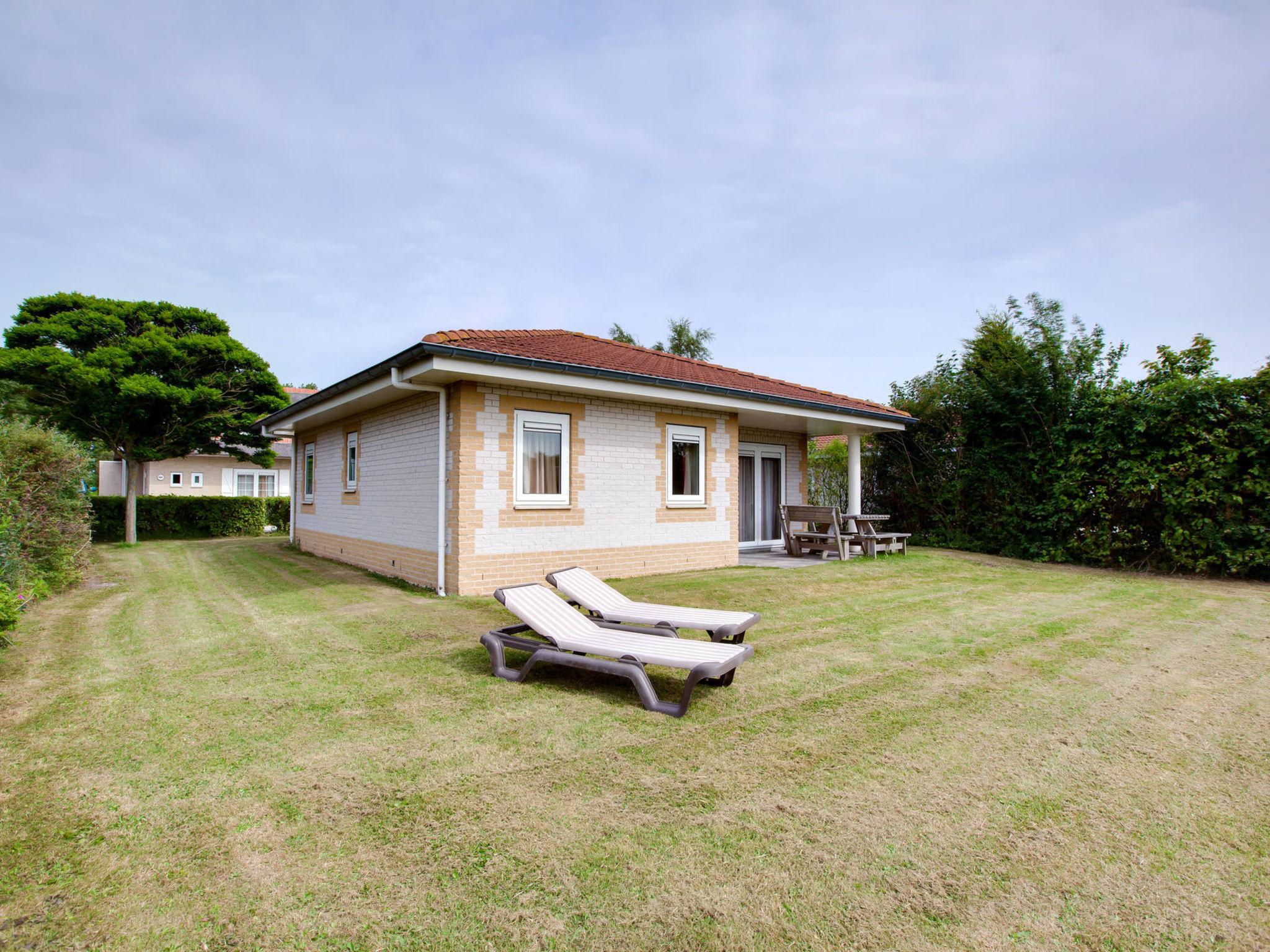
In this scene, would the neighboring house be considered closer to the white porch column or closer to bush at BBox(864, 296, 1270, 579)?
the white porch column

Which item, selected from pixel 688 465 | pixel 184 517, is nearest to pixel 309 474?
pixel 184 517

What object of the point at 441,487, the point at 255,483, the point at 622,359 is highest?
the point at 622,359

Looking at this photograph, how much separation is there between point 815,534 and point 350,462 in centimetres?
978

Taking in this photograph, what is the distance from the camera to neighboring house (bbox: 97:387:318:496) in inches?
1138

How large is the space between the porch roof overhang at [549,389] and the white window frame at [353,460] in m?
0.48

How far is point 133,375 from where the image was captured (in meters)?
17.5

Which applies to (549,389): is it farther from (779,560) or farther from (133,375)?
(133,375)

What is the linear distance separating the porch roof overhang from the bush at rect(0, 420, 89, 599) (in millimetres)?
3605

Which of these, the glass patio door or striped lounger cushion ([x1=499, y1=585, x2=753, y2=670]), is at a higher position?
the glass patio door

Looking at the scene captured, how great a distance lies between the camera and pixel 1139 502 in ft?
37.2

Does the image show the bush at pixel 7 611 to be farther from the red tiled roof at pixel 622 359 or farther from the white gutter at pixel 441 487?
the red tiled roof at pixel 622 359

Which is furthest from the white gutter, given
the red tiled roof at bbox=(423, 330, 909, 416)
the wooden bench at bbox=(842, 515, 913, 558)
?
the wooden bench at bbox=(842, 515, 913, 558)

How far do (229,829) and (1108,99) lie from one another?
1493 cm

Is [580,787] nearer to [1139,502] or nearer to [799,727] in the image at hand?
[799,727]
